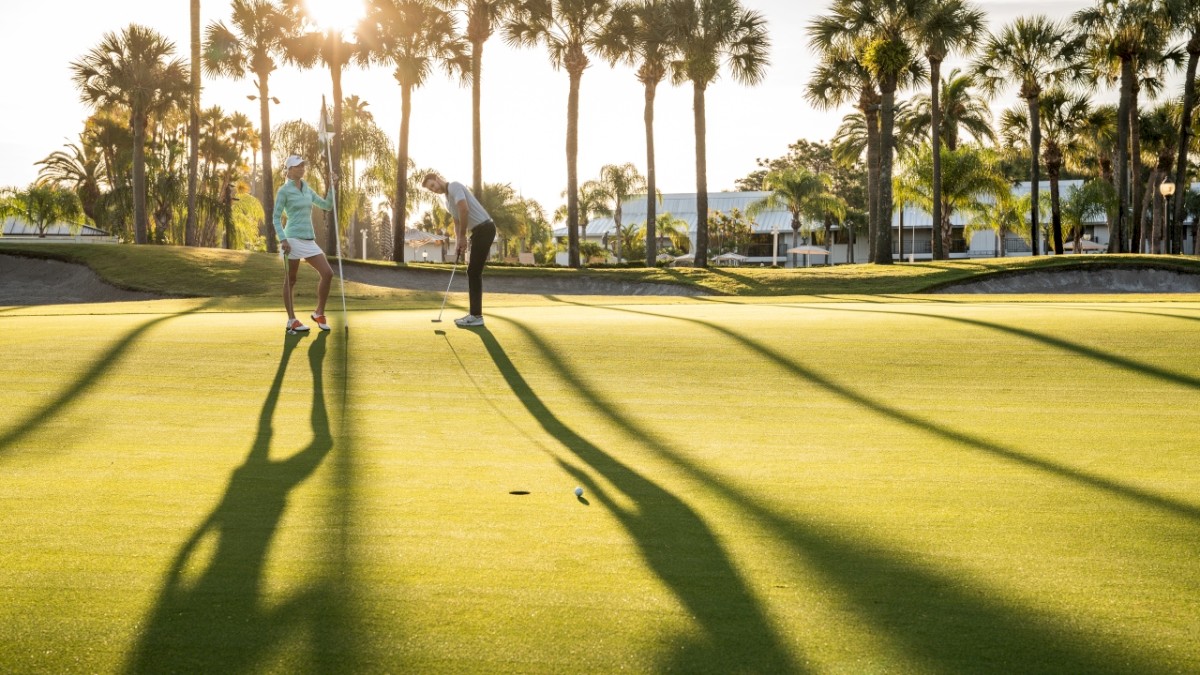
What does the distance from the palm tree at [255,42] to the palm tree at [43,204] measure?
70.8 ft

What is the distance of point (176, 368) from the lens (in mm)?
10188

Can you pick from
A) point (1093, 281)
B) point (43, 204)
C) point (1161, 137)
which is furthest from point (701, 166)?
point (43, 204)

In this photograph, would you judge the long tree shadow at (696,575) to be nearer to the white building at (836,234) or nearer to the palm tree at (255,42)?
the palm tree at (255,42)

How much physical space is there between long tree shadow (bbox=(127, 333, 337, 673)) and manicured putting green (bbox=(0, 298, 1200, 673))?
0.06 feet

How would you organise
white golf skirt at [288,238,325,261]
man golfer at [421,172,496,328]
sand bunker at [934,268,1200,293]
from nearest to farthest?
1. man golfer at [421,172,496,328]
2. white golf skirt at [288,238,325,261]
3. sand bunker at [934,268,1200,293]

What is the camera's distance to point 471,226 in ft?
40.4

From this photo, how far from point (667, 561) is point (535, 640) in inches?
42.3

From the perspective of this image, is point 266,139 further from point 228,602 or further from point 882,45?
point 228,602

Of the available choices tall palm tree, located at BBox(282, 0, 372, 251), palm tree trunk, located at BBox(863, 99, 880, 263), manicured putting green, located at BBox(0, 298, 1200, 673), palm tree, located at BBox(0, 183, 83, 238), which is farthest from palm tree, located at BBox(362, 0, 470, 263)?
manicured putting green, located at BBox(0, 298, 1200, 673)

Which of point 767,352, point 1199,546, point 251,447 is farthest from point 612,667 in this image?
point 767,352

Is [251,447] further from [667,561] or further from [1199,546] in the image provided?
[1199,546]

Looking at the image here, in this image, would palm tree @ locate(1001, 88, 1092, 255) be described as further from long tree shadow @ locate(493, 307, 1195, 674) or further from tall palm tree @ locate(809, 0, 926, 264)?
long tree shadow @ locate(493, 307, 1195, 674)

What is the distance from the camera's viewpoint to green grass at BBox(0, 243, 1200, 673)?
3.84 meters

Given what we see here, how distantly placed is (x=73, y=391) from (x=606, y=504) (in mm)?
5992
